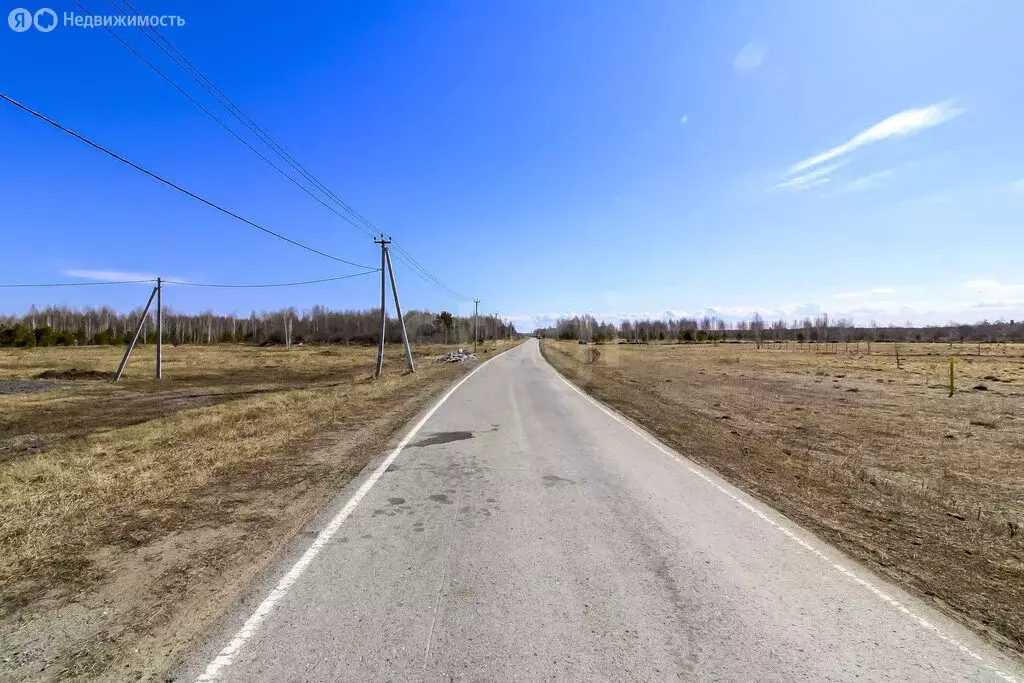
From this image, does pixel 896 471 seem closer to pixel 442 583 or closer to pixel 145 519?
pixel 442 583

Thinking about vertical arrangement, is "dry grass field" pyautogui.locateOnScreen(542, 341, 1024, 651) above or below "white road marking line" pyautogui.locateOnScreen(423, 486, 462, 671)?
below

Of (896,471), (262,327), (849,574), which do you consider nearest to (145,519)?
(849,574)

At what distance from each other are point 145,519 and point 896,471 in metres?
10.8

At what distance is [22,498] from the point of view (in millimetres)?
5965

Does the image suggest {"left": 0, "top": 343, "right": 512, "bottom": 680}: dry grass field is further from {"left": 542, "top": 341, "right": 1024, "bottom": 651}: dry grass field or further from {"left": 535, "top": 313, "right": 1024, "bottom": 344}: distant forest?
{"left": 535, "top": 313, "right": 1024, "bottom": 344}: distant forest

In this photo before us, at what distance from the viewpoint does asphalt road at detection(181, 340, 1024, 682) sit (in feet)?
9.35

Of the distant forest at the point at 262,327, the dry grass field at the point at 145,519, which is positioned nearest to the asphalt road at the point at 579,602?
the dry grass field at the point at 145,519

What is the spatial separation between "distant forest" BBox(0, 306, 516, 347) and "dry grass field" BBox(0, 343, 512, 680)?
95.9 metres

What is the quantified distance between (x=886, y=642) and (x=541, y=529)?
2.84 metres

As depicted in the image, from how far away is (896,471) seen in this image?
8.04 m

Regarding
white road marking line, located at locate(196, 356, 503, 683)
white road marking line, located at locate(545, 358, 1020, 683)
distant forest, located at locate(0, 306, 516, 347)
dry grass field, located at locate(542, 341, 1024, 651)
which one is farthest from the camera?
distant forest, located at locate(0, 306, 516, 347)

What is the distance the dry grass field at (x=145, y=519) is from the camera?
3094 millimetres

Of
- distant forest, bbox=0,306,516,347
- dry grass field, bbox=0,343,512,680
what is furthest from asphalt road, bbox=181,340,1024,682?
distant forest, bbox=0,306,516,347

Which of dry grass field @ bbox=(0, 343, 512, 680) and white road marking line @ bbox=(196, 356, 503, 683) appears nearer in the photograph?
white road marking line @ bbox=(196, 356, 503, 683)
